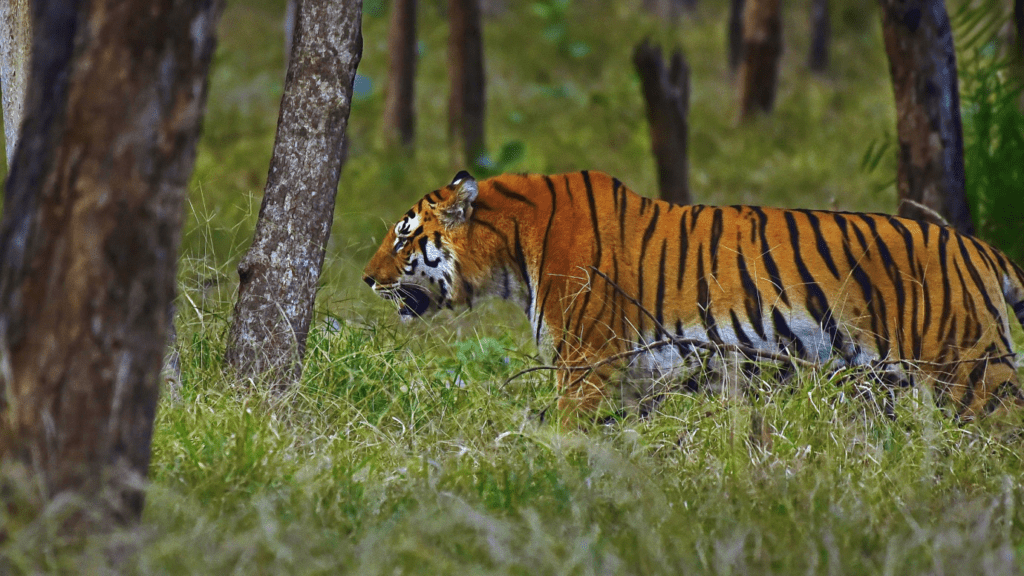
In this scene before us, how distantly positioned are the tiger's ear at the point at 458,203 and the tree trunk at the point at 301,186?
1.51ft

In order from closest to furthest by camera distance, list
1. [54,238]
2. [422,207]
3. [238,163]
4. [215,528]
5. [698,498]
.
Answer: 1. [54,238]
2. [215,528]
3. [698,498]
4. [422,207]
5. [238,163]

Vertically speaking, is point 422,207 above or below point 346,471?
above

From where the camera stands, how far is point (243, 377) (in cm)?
423

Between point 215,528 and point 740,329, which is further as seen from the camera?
point 740,329

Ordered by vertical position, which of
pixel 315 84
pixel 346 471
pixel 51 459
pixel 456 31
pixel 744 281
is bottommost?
pixel 346 471

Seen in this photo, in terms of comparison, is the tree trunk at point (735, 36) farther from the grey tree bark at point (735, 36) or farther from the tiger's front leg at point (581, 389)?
the tiger's front leg at point (581, 389)

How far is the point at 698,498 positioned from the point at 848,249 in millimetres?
1420

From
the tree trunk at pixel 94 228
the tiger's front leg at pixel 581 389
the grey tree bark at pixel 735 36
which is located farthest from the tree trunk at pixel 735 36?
the tree trunk at pixel 94 228

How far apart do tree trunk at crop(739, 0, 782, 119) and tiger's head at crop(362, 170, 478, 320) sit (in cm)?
1072

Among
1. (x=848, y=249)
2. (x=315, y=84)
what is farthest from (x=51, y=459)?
(x=848, y=249)

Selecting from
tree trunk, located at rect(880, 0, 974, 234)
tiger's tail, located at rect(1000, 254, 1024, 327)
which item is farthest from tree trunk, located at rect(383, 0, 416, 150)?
tiger's tail, located at rect(1000, 254, 1024, 327)

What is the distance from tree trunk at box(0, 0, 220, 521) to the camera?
8.47 feet

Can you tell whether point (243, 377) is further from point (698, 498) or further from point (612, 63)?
point (612, 63)

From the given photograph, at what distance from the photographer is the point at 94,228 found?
2582mm
